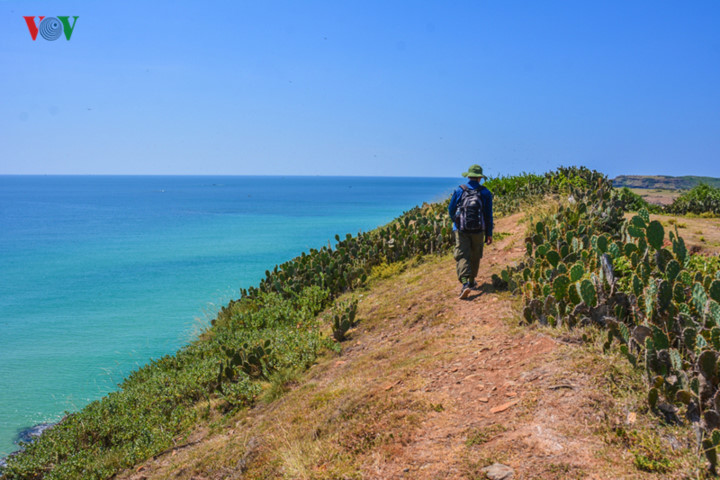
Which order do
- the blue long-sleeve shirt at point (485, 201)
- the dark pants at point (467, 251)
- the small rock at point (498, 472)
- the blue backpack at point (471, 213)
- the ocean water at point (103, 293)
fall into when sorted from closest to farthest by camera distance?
the small rock at point (498, 472)
the blue backpack at point (471, 213)
the blue long-sleeve shirt at point (485, 201)
the dark pants at point (467, 251)
the ocean water at point (103, 293)

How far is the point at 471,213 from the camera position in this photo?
24.3 ft

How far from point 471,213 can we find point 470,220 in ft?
0.36

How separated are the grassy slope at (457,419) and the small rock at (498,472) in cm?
6

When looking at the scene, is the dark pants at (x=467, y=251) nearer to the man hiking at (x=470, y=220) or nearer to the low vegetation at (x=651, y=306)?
the man hiking at (x=470, y=220)

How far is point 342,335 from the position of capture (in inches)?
328

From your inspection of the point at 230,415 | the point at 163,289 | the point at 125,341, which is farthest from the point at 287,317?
the point at 163,289

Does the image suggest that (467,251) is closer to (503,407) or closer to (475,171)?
(475,171)

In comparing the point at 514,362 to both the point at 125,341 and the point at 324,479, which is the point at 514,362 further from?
the point at 125,341

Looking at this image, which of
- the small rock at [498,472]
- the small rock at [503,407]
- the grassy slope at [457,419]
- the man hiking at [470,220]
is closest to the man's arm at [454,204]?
the man hiking at [470,220]

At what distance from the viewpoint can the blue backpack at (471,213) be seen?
7395mm

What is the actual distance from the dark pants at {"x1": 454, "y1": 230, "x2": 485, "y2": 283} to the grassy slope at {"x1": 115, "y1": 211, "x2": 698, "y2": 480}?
2.24ft

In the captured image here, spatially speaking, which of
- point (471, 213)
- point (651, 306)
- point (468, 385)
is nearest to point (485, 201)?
point (471, 213)

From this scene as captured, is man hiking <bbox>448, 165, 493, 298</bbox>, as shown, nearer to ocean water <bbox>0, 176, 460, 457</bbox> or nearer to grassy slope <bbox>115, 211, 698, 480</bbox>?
grassy slope <bbox>115, 211, 698, 480</bbox>

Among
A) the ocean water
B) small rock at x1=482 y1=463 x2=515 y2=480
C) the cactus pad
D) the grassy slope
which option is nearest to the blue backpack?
the grassy slope
